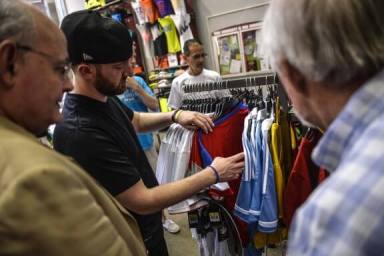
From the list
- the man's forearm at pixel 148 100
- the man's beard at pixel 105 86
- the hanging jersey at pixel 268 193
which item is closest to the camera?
the man's beard at pixel 105 86

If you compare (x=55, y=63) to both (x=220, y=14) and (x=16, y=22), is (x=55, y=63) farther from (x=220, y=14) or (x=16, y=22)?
(x=220, y=14)

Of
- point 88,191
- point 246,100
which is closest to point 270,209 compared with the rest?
point 246,100

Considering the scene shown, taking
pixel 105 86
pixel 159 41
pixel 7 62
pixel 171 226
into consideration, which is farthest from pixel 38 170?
pixel 159 41

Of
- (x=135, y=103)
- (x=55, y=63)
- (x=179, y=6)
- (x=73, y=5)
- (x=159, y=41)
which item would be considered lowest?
(x=135, y=103)

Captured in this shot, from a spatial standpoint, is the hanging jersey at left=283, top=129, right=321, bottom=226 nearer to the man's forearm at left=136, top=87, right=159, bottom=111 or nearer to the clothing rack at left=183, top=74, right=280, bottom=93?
the clothing rack at left=183, top=74, right=280, bottom=93

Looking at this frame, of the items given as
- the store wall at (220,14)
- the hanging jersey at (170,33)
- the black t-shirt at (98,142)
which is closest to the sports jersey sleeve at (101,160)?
the black t-shirt at (98,142)

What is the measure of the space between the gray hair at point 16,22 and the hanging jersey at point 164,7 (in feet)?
10.8

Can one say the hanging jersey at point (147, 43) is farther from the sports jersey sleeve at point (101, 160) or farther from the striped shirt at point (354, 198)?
the striped shirt at point (354, 198)

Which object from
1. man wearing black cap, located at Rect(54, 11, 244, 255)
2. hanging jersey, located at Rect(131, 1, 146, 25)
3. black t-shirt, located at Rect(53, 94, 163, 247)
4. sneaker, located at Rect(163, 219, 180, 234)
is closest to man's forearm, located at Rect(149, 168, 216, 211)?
man wearing black cap, located at Rect(54, 11, 244, 255)

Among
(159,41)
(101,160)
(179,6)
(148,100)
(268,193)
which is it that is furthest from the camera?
(159,41)

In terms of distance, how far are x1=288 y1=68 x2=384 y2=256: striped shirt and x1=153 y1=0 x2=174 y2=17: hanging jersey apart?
3.61 metres

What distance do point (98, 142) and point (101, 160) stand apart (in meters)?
0.07

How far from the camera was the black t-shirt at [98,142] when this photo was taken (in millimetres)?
1168

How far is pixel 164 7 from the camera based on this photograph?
3840 millimetres
